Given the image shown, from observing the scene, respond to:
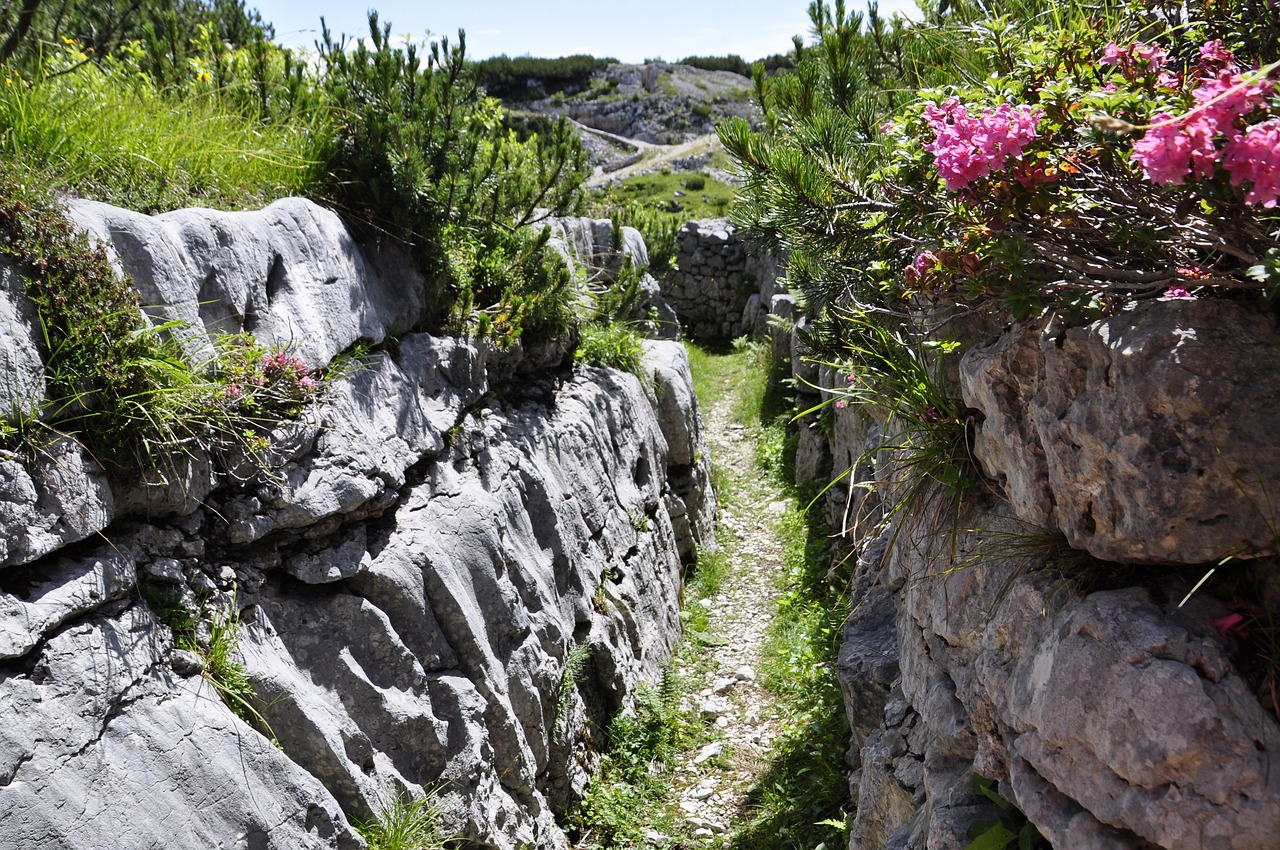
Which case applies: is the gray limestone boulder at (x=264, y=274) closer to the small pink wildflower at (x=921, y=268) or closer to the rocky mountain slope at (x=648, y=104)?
the small pink wildflower at (x=921, y=268)

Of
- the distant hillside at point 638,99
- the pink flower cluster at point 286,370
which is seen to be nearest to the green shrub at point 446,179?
the pink flower cluster at point 286,370

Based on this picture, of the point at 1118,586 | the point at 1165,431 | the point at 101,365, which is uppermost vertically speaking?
the point at 101,365

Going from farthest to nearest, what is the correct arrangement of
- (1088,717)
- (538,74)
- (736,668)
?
(538,74), (736,668), (1088,717)

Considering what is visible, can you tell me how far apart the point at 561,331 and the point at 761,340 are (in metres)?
11.9

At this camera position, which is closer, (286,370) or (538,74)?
(286,370)

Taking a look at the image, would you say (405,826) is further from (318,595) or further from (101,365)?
(101,365)

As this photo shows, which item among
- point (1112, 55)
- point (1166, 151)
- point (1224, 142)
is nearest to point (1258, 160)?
point (1166, 151)

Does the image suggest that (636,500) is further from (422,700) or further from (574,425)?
(422,700)

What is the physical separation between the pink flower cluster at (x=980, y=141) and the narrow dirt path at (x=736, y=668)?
5082 millimetres

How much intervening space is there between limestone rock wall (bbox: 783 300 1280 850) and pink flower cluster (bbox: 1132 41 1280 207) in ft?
2.01

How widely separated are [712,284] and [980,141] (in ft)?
66.5

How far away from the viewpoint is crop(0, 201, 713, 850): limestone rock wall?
3.30 m

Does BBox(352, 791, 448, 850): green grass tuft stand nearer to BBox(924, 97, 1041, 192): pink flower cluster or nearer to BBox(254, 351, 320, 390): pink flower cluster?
BBox(254, 351, 320, 390): pink flower cluster

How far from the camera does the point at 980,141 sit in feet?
9.37
